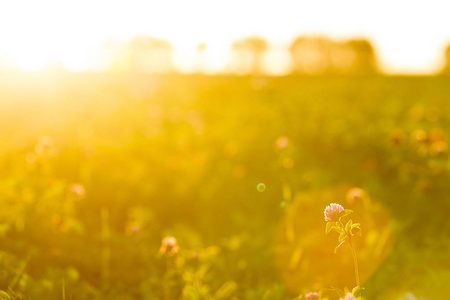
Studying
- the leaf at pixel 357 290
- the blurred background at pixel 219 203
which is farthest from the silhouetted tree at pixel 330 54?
the leaf at pixel 357 290

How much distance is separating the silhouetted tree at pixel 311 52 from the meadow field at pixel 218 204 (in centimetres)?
3274

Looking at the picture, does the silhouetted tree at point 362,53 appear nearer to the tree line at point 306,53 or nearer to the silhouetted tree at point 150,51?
the tree line at point 306,53

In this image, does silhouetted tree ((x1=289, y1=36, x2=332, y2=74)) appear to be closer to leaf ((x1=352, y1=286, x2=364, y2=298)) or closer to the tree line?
the tree line

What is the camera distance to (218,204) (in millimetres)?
4602

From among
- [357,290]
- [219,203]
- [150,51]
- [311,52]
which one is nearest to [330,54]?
[311,52]

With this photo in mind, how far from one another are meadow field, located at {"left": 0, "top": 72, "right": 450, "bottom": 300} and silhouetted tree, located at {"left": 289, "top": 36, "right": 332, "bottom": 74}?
107ft

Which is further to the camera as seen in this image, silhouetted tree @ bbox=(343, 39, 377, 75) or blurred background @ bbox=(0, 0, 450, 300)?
silhouetted tree @ bbox=(343, 39, 377, 75)

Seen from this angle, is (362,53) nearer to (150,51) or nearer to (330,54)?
(330,54)

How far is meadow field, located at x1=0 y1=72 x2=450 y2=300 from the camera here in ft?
10.2

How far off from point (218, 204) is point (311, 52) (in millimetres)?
37370

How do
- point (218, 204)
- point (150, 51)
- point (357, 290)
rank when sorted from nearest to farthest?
point (357, 290)
point (218, 204)
point (150, 51)

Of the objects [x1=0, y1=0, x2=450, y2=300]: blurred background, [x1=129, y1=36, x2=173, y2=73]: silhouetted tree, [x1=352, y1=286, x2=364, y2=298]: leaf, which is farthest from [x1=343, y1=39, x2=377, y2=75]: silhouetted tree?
[x1=352, y1=286, x2=364, y2=298]: leaf

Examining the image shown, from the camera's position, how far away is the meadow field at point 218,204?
10.2 ft

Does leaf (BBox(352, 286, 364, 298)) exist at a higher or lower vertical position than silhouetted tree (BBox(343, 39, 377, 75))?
lower
